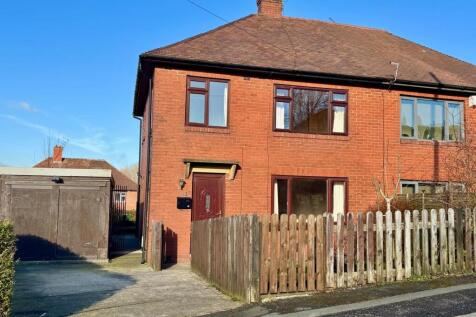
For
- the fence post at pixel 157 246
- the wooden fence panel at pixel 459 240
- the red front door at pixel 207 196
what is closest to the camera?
the wooden fence panel at pixel 459 240

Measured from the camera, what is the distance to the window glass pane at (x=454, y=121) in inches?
673

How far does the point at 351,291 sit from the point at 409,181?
9.12m

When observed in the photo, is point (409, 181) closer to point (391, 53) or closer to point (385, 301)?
point (391, 53)

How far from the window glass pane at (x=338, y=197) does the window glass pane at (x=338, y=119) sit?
1760 mm

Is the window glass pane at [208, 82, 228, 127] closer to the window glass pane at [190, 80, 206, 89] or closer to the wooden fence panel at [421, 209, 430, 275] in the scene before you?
the window glass pane at [190, 80, 206, 89]

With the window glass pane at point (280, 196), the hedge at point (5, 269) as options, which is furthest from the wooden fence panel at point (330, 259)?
the window glass pane at point (280, 196)

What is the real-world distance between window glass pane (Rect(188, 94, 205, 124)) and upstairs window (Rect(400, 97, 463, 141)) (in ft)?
22.6

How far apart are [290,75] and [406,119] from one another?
14.8ft

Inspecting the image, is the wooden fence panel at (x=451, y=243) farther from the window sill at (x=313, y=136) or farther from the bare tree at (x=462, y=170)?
the window sill at (x=313, y=136)

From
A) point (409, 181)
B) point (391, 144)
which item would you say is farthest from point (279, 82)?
point (409, 181)

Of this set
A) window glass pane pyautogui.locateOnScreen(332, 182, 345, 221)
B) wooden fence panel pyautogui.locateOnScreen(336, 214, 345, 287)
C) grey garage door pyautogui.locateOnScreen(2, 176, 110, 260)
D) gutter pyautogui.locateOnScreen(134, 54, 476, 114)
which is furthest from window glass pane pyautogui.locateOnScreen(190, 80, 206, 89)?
wooden fence panel pyautogui.locateOnScreen(336, 214, 345, 287)

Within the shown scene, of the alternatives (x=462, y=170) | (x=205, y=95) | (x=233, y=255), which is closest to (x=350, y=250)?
(x=233, y=255)

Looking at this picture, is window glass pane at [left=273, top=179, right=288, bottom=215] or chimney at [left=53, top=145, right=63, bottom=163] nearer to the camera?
window glass pane at [left=273, top=179, right=288, bottom=215]

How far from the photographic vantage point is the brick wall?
46.3 feet
